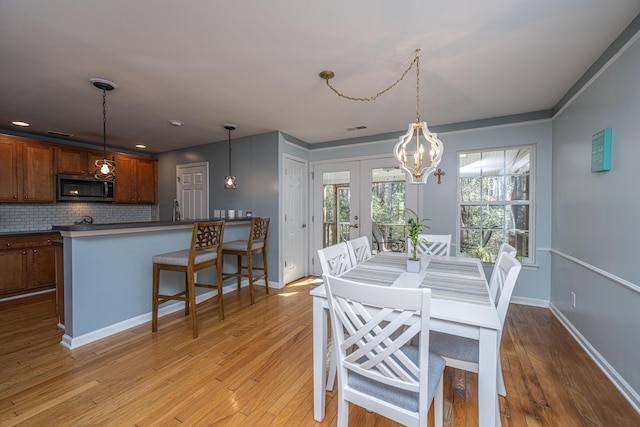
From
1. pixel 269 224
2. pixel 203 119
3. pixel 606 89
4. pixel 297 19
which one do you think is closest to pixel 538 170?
pixel 606 89

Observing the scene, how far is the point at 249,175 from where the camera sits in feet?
14.0

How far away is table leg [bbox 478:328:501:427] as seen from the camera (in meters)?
1.14

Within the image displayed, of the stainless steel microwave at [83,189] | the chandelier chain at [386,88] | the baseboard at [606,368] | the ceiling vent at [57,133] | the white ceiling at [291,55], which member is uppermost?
the white ceiling at [291,55]

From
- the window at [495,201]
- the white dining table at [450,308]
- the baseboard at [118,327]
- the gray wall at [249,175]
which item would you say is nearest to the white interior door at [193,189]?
the gray wall at [249,175]

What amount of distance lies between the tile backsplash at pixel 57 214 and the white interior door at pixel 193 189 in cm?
88

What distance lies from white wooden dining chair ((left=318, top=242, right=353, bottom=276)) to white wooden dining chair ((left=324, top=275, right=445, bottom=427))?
655 millimetres

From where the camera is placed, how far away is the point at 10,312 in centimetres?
310

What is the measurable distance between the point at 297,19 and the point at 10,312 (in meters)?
4.36

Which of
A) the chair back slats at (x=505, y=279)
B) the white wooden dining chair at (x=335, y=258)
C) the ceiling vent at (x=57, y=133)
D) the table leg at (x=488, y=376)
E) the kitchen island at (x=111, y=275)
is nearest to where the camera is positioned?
the table leg at (x=488, y=376)

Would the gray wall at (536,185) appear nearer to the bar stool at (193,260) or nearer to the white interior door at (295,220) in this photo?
the white interior door at (295,220)

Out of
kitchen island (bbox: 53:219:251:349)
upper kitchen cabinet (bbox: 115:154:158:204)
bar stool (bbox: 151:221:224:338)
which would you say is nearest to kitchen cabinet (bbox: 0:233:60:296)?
upper kitchen cabinet (bbox: 115:154:158:204)

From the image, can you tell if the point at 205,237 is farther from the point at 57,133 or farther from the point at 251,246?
the point at 57,133

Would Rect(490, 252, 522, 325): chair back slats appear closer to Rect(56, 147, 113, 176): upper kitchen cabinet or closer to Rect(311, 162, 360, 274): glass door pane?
Rect(311, 162, 360, 274): glass door pane

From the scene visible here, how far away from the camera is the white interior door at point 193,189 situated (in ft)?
15.7
